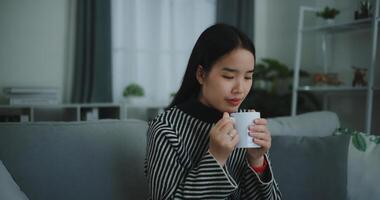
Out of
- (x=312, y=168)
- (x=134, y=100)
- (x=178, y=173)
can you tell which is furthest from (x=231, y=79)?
(x=134, y=100)

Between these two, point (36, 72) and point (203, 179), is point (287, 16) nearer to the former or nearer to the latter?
point (36, 72)

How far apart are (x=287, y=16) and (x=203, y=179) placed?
3.44 m

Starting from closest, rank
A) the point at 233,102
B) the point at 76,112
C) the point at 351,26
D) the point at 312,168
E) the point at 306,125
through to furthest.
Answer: the point at 233,102, the point at 312,168, the point at 306,125, the point at 351,26, the point at 76,112

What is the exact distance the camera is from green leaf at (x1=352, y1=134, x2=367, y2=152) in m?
1.44

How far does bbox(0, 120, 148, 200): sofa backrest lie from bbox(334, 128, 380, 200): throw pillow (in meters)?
0.76

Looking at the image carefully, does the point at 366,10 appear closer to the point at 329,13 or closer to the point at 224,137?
the point at 329,13

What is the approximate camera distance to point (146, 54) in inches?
151

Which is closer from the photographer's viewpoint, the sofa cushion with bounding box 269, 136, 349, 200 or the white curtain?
the sofa cushion with bounding box 269, 136, 349, 200

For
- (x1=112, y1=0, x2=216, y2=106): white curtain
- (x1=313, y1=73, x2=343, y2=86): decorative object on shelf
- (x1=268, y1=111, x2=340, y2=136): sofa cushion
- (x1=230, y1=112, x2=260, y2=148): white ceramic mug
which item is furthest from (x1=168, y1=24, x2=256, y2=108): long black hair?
(x1=112, y1=0, x2=216, y2=106): white curtain

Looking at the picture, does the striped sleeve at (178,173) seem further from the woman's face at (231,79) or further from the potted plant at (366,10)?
the potted plant at (366,10)

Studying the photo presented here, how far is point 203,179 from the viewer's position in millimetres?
814

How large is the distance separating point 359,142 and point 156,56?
8.75 ft

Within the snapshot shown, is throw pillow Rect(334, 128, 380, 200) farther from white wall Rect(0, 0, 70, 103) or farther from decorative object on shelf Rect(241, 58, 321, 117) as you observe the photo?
white wall Rect(0, 0, 70, 103)

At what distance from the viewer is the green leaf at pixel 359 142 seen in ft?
4.73
